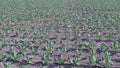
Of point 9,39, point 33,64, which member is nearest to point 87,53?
point 33,64

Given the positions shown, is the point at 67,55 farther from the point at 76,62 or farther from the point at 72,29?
the point at 72,29

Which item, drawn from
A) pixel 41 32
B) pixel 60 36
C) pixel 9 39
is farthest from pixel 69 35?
pixel 9 39

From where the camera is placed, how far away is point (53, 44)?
1264 centimetres

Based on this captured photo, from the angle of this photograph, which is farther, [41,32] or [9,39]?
[41,32]

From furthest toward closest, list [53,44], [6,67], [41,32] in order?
[41,32] < [53,44] < [6,67]

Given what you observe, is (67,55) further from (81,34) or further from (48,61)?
(81,34)

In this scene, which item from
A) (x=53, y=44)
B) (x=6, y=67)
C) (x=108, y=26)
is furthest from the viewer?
(x=108, y=26)

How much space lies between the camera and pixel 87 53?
11.2 metres

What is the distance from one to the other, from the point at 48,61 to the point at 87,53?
6.15ft

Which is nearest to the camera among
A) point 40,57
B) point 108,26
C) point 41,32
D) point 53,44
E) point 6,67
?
point 6,67

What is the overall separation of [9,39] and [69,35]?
3189 millimetres

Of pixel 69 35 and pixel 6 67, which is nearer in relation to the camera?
pixel 6 67

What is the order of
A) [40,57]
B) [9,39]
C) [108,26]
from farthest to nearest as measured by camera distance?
[108,26] < [9,39] < [40,57]

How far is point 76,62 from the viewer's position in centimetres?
972
